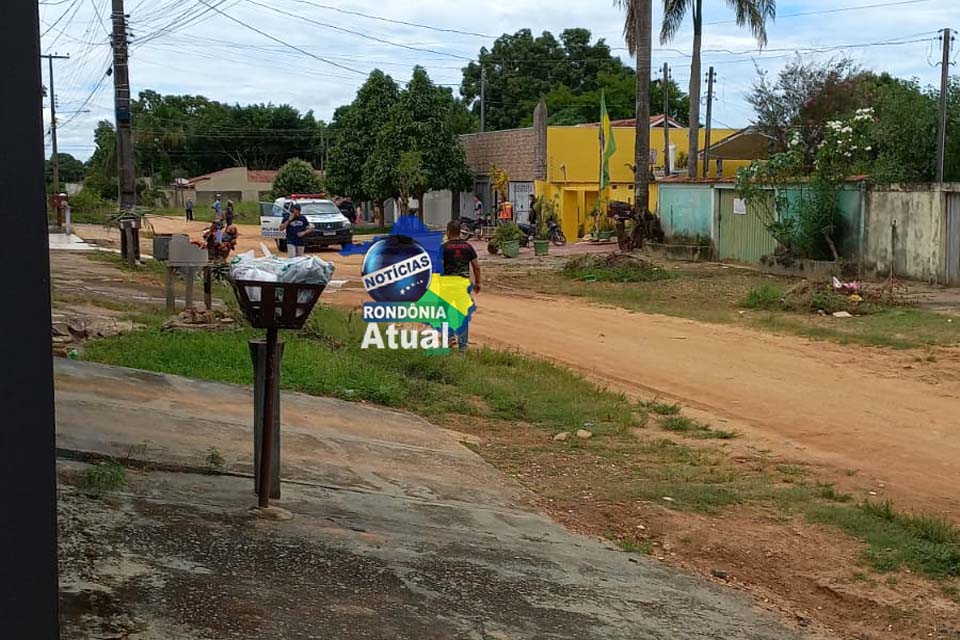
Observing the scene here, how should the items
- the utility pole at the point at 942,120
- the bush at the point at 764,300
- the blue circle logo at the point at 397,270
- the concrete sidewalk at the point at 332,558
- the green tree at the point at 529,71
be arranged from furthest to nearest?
the green tree at the point at 529,71
the utility pole at the point at 942,120
the bush at the point at 764,300
the blue circle logo at the point at 397,270
the concrete sidewalk at the point at 332,558

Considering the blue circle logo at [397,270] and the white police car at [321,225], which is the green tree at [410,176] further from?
the blue circle logo at [397,270]

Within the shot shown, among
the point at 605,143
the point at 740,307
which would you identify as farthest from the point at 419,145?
the point at 740,307

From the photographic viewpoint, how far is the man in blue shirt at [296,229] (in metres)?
27.4

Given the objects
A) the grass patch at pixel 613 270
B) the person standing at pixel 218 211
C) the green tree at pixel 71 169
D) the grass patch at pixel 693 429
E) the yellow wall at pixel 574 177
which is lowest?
the grass patch at pixel 693 429

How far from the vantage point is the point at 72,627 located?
380 centimetres

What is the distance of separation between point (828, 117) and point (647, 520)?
38841 millimetres

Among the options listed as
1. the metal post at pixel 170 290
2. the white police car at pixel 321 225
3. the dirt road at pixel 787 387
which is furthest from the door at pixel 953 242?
the white police car at pixel 321 225

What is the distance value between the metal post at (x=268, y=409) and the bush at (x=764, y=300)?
14.0 metres

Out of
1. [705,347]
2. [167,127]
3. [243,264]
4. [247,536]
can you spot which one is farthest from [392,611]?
[167,127]

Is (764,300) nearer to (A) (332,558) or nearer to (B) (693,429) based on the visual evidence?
(B) (693,429)

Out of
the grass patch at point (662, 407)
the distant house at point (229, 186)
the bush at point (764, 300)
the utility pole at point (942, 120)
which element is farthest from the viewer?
the distant house at point (229, 186)

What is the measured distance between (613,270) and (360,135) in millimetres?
25767

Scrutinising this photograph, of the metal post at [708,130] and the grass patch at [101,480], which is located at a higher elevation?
the metal post at [708,130]

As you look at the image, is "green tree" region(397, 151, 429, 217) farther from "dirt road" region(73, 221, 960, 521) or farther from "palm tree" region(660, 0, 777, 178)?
"dirt road" region(73, 221, 960, 521)
